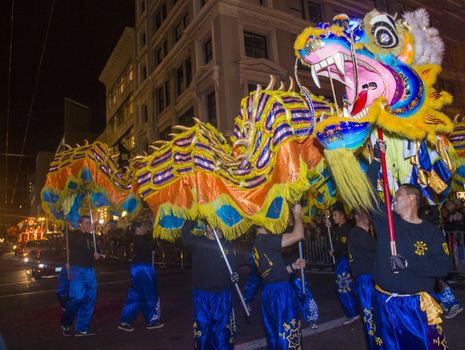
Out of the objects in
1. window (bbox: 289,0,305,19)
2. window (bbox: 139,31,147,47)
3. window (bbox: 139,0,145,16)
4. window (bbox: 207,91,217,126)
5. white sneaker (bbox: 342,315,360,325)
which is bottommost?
white sneaker (bbox: 342,315,360,325)

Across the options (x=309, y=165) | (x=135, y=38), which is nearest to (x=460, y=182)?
(x=309, y=165)

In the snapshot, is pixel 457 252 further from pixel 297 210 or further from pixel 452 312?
pixel 297 210

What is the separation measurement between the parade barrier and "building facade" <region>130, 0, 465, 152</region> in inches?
416

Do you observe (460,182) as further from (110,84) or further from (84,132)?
(84,132)

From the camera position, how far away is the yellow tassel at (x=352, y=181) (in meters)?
3.26

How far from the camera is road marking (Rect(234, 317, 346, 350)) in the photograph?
5.40 metres

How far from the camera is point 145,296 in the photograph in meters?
6.59

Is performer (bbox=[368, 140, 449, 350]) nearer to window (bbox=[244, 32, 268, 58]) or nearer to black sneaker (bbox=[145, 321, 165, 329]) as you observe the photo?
black sneaker (bbox=[145, 321, 165, 329])

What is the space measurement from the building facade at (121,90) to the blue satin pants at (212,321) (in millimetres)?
24867

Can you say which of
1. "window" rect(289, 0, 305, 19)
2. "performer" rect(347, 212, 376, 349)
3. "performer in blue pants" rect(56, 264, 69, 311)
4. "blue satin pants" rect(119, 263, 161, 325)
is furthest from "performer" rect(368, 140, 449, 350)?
"window" rect(289, 0, 305, 19)

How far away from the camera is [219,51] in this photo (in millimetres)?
18422

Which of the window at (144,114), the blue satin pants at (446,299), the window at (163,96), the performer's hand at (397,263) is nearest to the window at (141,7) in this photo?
the window at (144,114)

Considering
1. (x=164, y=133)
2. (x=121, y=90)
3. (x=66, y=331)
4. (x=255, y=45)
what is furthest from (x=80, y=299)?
(x=121, y=90)

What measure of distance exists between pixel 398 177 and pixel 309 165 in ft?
3.07
